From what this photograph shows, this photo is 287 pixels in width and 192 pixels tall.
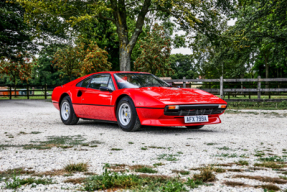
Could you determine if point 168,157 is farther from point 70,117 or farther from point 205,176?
point 70,117

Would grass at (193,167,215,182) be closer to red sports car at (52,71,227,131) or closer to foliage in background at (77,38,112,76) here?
red sports car at (52,71,227,131)

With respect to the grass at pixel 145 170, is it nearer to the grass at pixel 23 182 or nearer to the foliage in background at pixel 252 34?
the grass at pixel 23 182

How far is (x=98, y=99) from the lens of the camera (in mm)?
8117

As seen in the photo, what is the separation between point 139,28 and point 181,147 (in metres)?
13.5

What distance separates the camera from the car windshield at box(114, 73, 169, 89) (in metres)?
7.84

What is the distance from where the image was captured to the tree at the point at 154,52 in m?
35.7

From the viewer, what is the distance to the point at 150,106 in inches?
269

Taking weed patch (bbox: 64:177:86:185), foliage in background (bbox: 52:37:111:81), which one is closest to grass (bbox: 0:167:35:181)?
weed patch (bbox: 64:177:86:185)

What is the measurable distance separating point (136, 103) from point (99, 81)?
172 centimetres

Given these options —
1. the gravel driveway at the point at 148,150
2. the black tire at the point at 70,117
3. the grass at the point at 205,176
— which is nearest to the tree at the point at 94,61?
the black tire at the point at 70,117

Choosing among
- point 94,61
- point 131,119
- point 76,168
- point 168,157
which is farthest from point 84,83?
point 94,61

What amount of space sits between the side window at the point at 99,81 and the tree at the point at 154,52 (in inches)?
1043

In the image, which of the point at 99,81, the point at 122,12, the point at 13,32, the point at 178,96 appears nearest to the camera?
the point at 178,96

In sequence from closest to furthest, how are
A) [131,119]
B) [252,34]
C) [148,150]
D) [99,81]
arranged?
1. [148,150]
2. [131,119]
3. [99,81]
4. [252,34]
